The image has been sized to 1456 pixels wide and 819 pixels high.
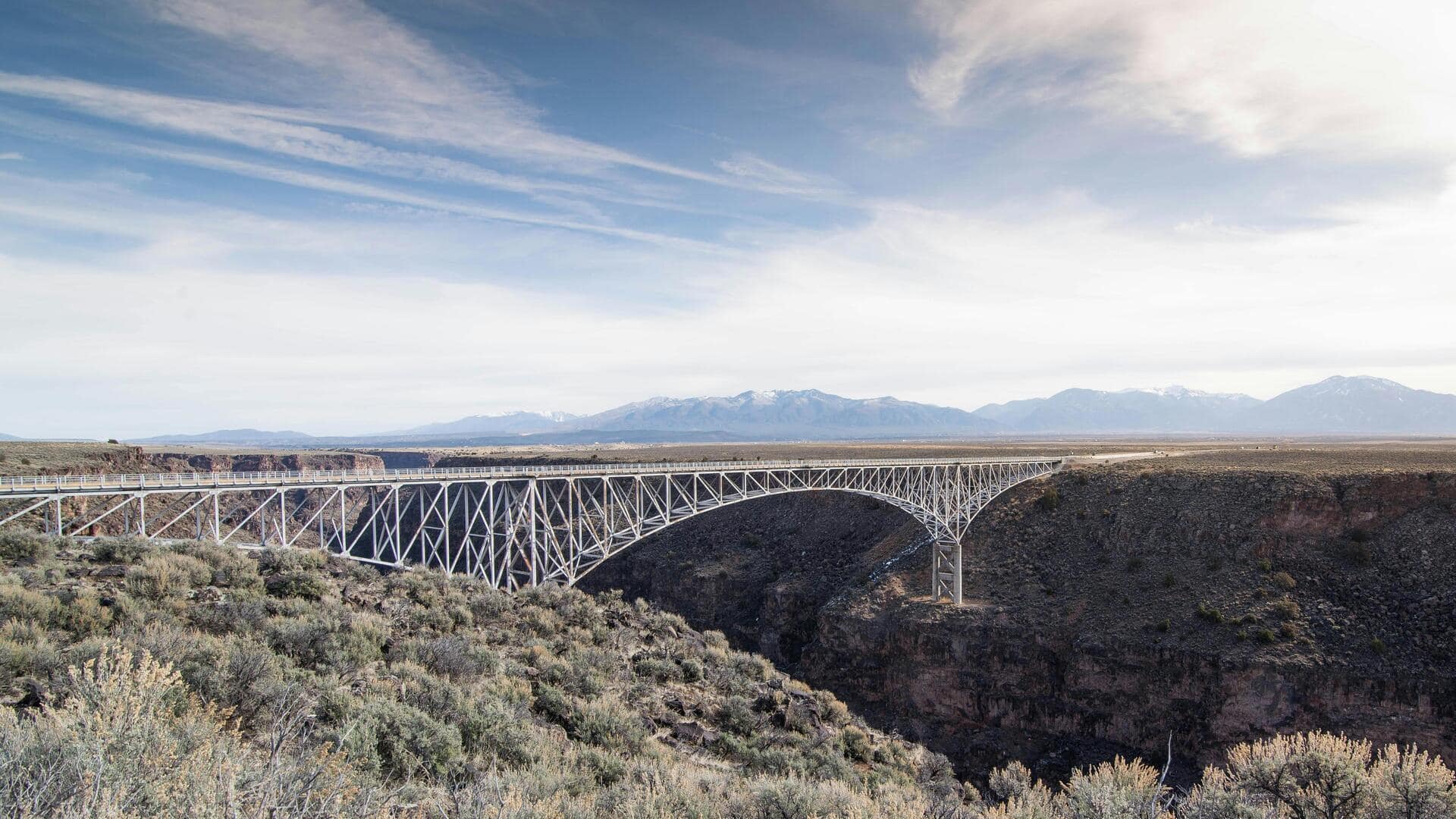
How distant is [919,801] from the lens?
37.4ft

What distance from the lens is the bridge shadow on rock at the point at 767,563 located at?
50.0m

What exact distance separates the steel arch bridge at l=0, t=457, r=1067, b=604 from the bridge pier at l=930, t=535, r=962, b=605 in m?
0.07

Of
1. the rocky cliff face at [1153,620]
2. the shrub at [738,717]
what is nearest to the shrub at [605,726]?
the shrub at [738,717]

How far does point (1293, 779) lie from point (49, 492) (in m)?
29.1

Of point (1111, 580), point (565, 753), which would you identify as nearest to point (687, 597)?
point (1111, 580)

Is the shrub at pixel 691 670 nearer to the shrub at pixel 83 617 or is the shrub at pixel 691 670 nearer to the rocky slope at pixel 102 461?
the shrub at pixel 83 617

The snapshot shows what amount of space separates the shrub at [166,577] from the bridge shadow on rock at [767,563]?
31262mm

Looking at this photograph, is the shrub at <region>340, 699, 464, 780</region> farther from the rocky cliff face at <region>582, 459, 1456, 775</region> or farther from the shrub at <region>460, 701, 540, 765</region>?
the rocky cliff face at <region>582, 459, 1456, 775</region>

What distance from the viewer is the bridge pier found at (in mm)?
42125

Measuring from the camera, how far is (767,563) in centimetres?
5781

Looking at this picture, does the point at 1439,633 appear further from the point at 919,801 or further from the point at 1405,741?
the point at 919,801

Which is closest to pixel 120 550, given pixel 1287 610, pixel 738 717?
pixel 738 717

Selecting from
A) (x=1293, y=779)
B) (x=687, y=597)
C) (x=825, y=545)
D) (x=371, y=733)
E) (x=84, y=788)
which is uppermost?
(x=84, y=788)

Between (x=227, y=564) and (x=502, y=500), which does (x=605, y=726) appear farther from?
(x=502, y=500)
